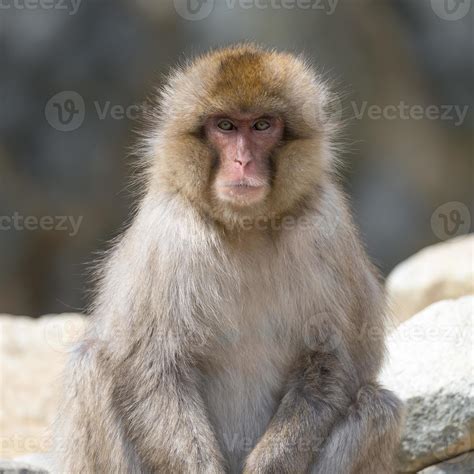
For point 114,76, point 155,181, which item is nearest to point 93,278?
point 155,181

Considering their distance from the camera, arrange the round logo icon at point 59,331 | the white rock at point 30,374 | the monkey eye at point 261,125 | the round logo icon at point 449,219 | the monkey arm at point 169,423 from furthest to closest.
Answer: the round logo icon at point 449,219
the round logo icon at point 59,331
the white rock at point 30,374
the monkey eye at point 261,125
the monkey arm at point 169,423

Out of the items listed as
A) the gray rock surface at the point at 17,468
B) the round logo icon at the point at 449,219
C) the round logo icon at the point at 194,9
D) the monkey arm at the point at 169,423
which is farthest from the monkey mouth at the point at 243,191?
the round logo icon at the point at 194,9

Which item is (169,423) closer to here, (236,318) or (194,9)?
(236,318)

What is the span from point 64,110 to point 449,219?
598 cm

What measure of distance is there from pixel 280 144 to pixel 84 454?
7.23 feet

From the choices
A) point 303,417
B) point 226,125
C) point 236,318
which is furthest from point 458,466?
point 226,125

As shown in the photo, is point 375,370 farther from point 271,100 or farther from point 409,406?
point 271,100

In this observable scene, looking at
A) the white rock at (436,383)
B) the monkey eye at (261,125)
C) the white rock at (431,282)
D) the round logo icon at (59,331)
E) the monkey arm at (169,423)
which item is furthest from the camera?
the round logo icon at (59,331)

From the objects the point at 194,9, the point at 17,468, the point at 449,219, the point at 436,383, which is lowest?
the point at 17,468

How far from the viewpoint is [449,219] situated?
14977mm

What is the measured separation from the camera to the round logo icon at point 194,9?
1498cm

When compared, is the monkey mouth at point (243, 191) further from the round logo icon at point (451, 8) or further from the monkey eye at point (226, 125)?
the round logo icon at point (451, 8)

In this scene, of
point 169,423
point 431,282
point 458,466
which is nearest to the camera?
point 169,423

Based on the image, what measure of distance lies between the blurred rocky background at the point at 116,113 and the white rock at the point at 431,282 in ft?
16.4
